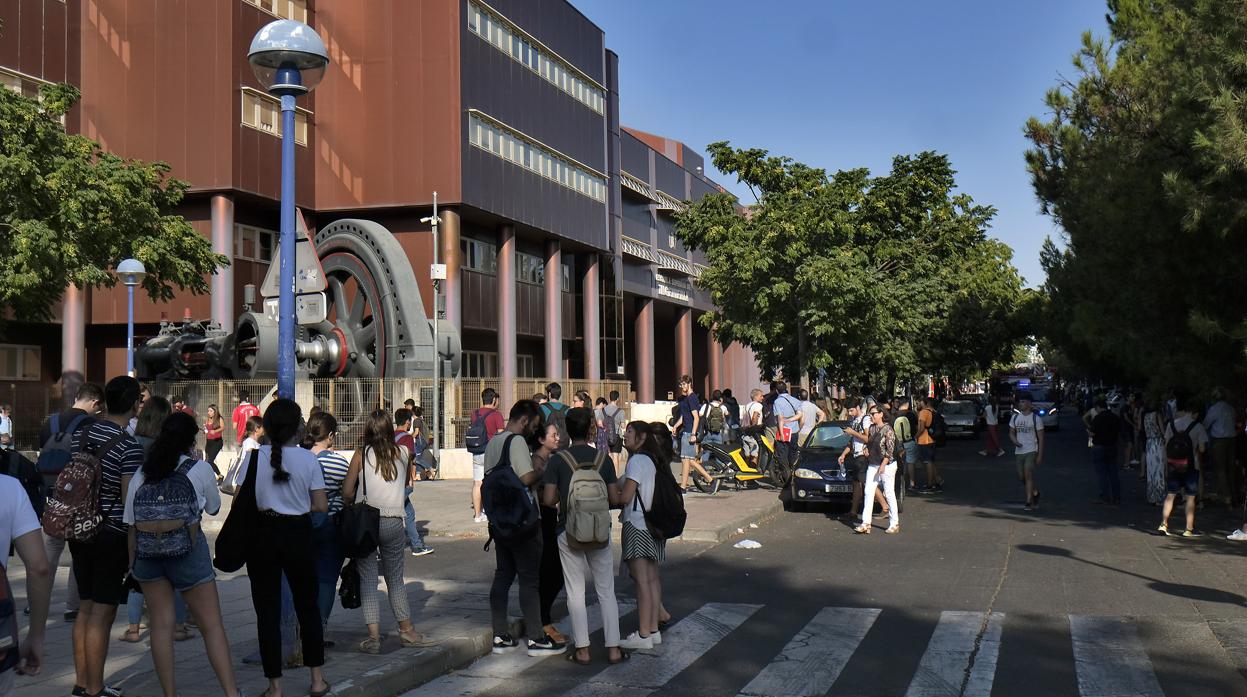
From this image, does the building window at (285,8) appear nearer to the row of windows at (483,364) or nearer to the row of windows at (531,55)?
the row of windows at (531,55)

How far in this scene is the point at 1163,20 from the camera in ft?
55.6

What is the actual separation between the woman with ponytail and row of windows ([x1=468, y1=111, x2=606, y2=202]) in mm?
29275

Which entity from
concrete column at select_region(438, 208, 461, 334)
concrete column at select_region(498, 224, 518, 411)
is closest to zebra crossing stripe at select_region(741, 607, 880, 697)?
concrete column at select_region(438, 208, 461, 334)

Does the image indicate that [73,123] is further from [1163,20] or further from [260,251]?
[1163,20]

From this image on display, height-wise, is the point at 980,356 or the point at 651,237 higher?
the point at 651,237

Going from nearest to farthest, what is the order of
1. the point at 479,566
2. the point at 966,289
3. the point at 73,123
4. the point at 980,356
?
the point at 479,566 → the point at 73,123 → the point at 966,289 → the point at 980,356

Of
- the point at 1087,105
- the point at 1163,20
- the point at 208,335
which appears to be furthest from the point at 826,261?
the point at 208,335

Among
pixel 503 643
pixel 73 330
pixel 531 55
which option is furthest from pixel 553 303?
pixel 503 643

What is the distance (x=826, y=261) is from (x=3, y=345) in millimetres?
23680

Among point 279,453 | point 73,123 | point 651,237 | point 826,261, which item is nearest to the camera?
point 279,453

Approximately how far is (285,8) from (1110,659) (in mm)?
31449

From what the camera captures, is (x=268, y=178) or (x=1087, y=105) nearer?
(x=1087, y=105)

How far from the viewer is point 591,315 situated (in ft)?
147

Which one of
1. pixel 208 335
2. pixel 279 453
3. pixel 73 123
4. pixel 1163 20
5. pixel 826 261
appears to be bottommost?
pixel 279 453
